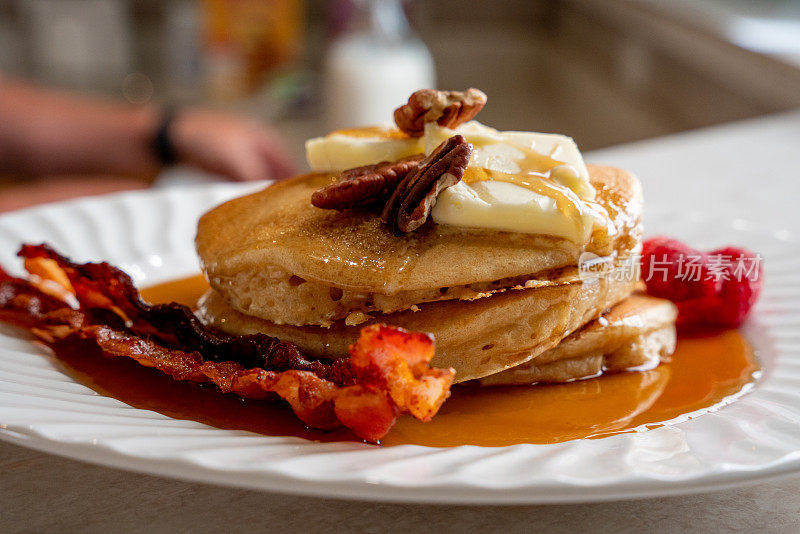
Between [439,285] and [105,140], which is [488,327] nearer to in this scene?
[439,285]

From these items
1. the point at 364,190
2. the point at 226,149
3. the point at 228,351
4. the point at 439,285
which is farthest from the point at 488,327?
the point at 226,149

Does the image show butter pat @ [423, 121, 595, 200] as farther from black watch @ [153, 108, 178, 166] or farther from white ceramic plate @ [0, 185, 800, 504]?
black watch @ [153, 108, 178, 166]

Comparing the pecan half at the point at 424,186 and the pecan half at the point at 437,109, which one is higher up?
the pecan half at the point at 437,109

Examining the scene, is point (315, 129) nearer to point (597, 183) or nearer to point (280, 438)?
point (597, 183)

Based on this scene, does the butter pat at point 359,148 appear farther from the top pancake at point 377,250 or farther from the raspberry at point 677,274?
the raspberry at point 677,274

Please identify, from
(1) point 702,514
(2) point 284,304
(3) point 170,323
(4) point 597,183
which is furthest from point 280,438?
(4) point 597,183

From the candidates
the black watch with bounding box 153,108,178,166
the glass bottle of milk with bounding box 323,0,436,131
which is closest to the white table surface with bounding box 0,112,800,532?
the black watch with bounding box 153,108,178,166

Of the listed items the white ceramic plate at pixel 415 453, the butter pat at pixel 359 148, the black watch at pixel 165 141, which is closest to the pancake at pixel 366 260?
the butter pat at pixel 359 148
